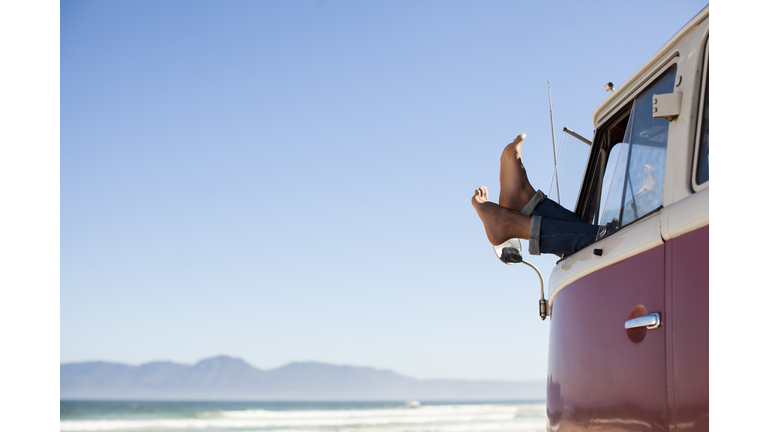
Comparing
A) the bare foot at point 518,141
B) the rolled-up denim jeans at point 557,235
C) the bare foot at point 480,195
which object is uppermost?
the bare foot at point 518,141

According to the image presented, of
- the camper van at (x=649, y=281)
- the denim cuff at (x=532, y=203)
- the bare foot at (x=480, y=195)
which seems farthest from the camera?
the bare foot at (x=480, y=195)

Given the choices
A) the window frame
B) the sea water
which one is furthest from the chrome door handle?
the sea water

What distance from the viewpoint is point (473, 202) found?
286 centimetres

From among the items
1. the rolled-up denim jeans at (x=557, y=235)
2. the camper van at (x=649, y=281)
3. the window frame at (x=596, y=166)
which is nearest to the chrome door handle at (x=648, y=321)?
the camper van at (x=649, y=281)

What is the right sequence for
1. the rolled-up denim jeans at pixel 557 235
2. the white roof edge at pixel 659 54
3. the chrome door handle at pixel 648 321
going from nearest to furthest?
the chrome door handle at pixel 648 321 < the white roof edge at pixel 659 54 < the rolled-up denim jeans at pixel 557 235

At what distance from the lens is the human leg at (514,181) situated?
2.73 metres

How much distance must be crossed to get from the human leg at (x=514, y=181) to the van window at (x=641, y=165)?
0.41 m

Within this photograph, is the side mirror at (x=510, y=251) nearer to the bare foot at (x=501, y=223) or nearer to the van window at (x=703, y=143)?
the bare foot at (x=501, y=223)

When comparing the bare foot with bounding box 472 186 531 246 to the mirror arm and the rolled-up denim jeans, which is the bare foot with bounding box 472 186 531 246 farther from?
the mirror arm
